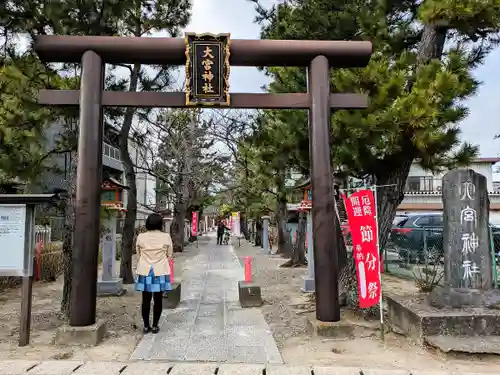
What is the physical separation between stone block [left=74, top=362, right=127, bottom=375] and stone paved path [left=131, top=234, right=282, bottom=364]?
0.33 m

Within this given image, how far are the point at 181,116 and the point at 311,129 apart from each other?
1179 cm

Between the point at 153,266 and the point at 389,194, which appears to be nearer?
the point at 153,266

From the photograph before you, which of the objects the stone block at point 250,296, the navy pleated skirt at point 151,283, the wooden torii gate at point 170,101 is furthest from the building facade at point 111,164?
the navy pleated skirt at point 151,283

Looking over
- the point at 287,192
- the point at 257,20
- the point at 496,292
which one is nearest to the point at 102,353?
the point at 496,292

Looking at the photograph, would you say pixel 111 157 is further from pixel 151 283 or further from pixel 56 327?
pixel 151 283

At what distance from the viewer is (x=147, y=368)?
441 cm

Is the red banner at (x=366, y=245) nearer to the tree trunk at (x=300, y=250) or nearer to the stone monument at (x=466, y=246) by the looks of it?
the stone monument at (x=466, y=246)

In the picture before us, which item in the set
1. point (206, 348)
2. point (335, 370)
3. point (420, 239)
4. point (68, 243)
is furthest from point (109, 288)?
point (420, 239)

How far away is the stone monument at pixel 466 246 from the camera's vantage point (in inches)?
218

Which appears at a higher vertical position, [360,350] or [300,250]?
[300,250]

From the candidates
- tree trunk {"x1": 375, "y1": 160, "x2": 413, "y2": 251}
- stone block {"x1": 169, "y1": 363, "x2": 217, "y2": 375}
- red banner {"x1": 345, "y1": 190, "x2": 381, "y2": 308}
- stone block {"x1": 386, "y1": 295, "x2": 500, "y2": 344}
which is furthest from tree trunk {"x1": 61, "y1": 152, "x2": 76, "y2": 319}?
stone block {"x1": 386, "y1": 295, "x2": 500, "y2": 344}

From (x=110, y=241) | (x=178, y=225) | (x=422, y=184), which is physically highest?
(x=422, y=184)

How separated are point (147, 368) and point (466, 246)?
14.6 feet

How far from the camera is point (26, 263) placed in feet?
17.8
